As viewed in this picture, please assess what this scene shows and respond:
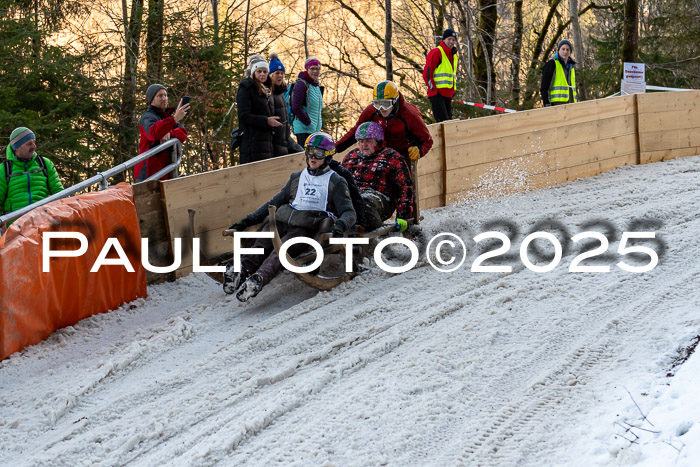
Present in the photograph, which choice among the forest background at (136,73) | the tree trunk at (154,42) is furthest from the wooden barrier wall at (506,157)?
the tree trunk at (154,42)

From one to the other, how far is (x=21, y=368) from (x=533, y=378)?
3513 millimetres

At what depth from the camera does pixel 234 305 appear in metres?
6.63

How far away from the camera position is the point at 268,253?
6566 millimetres

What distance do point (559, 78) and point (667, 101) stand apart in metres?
1.68

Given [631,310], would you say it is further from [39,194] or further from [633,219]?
[39,194]

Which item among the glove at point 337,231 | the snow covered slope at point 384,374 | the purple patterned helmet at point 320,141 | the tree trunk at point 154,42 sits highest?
the tree trunk at point 154,42

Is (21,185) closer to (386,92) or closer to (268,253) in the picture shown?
(268,253)

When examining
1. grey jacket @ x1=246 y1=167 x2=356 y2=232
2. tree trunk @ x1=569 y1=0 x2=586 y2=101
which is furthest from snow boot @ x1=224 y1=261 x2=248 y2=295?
Result: tree trunk @ x1=569 y1=0 x2=586 y2=101

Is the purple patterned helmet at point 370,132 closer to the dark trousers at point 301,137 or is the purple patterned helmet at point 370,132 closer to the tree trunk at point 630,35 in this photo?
the dark trousers at point 301,137

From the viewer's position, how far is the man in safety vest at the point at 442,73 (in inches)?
417

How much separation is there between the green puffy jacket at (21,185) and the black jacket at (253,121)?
7.27 ft

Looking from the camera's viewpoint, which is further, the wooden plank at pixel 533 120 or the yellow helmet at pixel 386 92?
the wooden plank at pixel 533 120

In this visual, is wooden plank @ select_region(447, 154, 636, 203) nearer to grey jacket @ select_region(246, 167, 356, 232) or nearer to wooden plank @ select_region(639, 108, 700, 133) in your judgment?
wooden plank @ select_region(639, 108, 700, 133)

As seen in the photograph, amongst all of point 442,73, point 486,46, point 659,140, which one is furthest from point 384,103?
point 486,46
